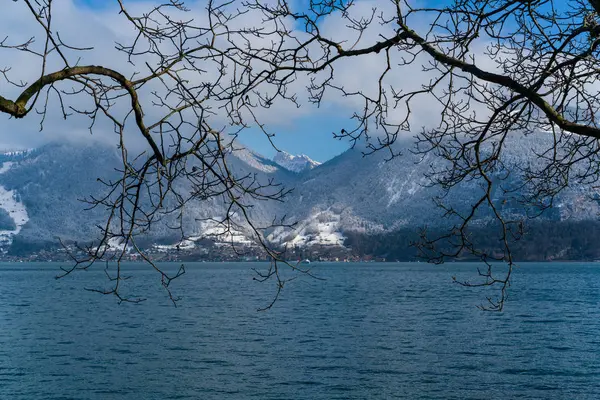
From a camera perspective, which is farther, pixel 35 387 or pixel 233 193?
pixel 35 387

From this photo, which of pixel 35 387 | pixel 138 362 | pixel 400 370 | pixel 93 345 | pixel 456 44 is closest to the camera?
pixel 456 44

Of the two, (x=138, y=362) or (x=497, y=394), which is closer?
(x=497, y=394)

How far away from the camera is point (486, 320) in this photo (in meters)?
46.7

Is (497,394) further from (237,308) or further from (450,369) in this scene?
(237,308)

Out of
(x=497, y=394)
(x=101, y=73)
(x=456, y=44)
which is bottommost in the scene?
(x=497, y=394)

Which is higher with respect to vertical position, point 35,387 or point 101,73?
point 101,73

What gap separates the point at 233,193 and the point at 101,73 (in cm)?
110

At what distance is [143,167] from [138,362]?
26883mm

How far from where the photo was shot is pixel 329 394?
76.2ft

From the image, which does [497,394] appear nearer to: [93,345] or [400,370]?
[400,370]

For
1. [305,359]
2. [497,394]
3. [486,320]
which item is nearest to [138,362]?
[305,359]

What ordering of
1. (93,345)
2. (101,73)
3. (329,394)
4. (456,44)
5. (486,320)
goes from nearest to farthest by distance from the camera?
(101,73)
(456,44)
(329,394)
(93,345)
(486,320)

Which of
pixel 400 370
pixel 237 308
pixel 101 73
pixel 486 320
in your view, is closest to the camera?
pixel 101 73

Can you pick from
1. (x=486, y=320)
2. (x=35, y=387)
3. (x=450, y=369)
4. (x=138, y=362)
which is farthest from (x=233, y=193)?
(x=486, y=320)
